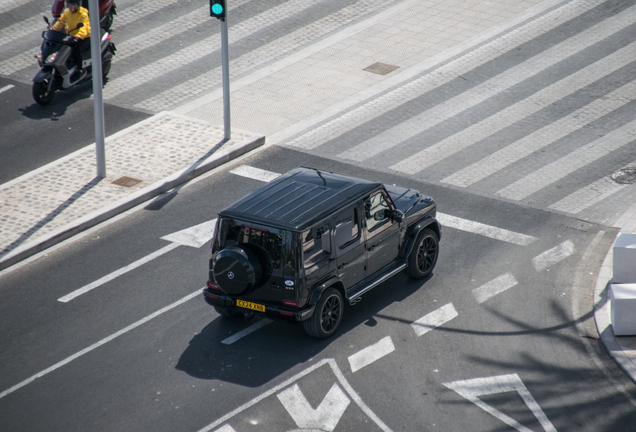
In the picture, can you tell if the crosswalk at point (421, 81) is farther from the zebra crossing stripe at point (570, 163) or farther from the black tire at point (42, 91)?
the black tire at point (42, 91)

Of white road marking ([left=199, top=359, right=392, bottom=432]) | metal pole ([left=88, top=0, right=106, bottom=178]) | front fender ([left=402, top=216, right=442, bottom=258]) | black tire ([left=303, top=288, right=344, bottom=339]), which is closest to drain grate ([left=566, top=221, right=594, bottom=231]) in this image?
front fender ([left=402, top=216, right=442, bottom=258])

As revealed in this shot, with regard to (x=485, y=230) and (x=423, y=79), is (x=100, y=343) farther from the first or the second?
(x=423, y=79)

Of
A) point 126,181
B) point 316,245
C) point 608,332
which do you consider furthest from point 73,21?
point 608,332

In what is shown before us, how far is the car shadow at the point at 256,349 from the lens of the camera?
372 inches

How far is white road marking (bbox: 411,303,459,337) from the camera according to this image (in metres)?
10.3

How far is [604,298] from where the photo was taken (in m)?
11.0

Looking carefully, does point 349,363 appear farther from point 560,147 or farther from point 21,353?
point 560,147

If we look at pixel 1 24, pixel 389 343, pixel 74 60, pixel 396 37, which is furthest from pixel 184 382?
pixel 1 24

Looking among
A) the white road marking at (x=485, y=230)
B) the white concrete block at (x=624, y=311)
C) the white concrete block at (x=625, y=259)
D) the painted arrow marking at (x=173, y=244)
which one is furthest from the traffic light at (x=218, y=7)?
the white concrete block at (x=624, y=311)

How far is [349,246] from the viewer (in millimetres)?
10172

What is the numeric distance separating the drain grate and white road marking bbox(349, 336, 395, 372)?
452 centimetres

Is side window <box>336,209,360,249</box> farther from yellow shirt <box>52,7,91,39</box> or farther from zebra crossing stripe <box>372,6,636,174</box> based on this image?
yellow shirt <box>52,7,91,39</box>

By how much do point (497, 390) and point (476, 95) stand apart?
9.81 m

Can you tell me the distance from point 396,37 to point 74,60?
8.14 m
